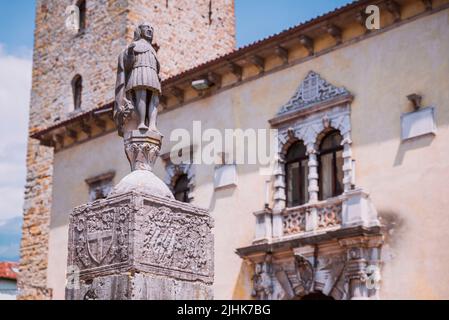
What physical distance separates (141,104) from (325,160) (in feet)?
29.9

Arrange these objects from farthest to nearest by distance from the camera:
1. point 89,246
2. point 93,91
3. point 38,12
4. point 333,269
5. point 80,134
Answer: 1. point 38,12
2. point 93,91
3. point 80,134
4. point 333,269
5. point 89,246

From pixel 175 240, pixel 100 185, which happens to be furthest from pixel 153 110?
pixel 100 185

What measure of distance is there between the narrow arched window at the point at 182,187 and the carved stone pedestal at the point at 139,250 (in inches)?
447

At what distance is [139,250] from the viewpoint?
28.5 feet

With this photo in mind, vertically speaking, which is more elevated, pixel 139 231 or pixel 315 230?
pixel 315 230

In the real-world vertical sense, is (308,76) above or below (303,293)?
above

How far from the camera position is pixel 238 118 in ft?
65.3

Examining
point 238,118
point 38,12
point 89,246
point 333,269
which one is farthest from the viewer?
point 38,12

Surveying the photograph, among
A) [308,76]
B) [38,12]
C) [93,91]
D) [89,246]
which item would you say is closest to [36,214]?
[93,91]

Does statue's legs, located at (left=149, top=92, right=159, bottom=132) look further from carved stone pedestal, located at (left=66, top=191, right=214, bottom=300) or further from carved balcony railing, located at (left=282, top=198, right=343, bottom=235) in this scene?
carved balcony railing, located at (left=282, top=198, right=343, bottom=235)

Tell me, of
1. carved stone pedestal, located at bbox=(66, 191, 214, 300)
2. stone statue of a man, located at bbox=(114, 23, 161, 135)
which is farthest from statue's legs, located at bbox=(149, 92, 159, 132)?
carved stone pedestal, located at bbox=(66, 191, 214, 300)

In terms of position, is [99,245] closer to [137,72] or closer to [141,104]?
[141,104]

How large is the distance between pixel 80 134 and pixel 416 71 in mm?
10774

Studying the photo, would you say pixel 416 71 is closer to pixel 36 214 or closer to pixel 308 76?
pixel 308 76
